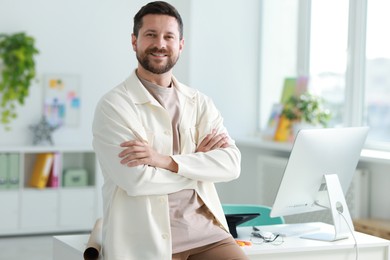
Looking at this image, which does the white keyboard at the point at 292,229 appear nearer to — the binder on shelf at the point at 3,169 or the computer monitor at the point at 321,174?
the computer monitor at the point at 321,174

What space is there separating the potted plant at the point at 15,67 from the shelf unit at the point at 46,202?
1.60 ft

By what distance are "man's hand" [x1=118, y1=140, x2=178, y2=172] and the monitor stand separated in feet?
2.96

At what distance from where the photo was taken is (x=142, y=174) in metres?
2.74

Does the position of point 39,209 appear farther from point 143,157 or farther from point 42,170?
point 143,157

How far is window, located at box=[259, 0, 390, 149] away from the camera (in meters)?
5.55

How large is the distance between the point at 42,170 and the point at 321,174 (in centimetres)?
366

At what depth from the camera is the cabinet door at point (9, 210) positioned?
6.35 m

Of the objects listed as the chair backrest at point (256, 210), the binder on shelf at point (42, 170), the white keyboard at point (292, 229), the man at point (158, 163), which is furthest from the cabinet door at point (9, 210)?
the man at point (158, 163)

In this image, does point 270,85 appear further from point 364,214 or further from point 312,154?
point 312,154

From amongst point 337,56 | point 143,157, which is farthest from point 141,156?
point 337,56

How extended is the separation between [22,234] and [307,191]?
149 inches

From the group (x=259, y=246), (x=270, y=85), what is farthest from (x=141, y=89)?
(x=270, y=85)

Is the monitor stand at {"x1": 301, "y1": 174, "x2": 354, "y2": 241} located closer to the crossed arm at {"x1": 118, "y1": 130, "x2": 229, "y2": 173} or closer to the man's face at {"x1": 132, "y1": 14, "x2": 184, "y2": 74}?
the crossed arm at {"x1": 118, "y1": 130, "x2": 229, "y2": 173}

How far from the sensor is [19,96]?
651 centimetres
